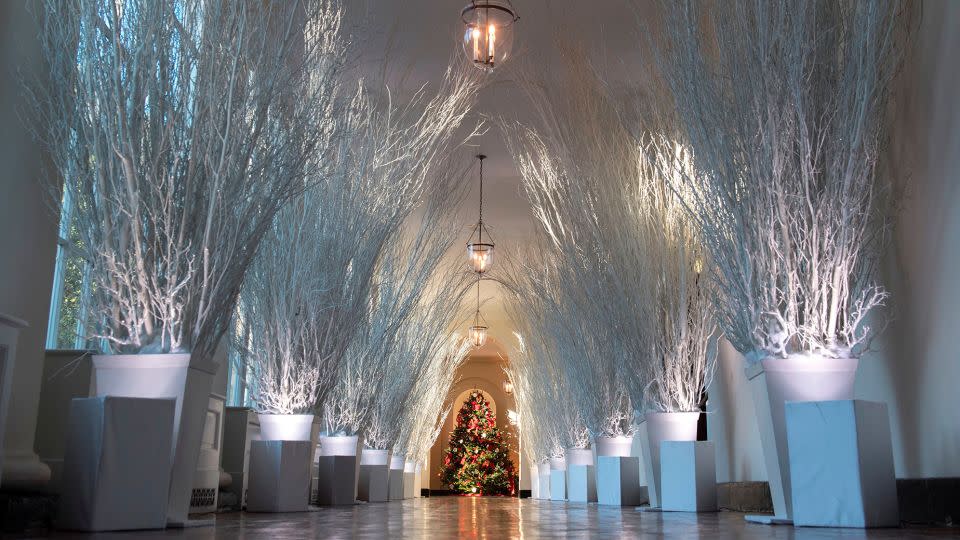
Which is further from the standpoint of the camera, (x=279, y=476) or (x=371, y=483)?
(x=371, y=483)

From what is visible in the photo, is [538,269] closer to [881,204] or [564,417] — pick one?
[564,417]

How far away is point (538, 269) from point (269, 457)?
4.49m

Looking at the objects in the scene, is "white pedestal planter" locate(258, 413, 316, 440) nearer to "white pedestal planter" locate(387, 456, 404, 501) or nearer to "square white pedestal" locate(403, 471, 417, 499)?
"white pedestal planter" locate(387, 456, 404, 501)

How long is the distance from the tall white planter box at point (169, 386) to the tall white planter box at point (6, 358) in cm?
28

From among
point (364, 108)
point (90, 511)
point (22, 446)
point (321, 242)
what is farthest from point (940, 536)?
point (364, 108)

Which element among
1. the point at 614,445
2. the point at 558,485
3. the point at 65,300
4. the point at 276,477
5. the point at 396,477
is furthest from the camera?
the point at 396,477

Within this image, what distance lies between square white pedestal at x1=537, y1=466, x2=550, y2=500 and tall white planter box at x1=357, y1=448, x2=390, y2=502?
13.2ft

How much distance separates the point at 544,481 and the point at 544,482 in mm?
15

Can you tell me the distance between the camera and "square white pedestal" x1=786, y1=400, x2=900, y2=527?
2.99 m

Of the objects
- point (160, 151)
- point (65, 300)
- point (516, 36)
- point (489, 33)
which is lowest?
point (65, 300)

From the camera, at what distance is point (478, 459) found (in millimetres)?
23234

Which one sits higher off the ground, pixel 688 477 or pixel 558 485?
pixel 688 477

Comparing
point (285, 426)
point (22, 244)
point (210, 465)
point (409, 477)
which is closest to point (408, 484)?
point (409, 477)

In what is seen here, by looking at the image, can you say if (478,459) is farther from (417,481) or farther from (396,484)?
(396,484)
